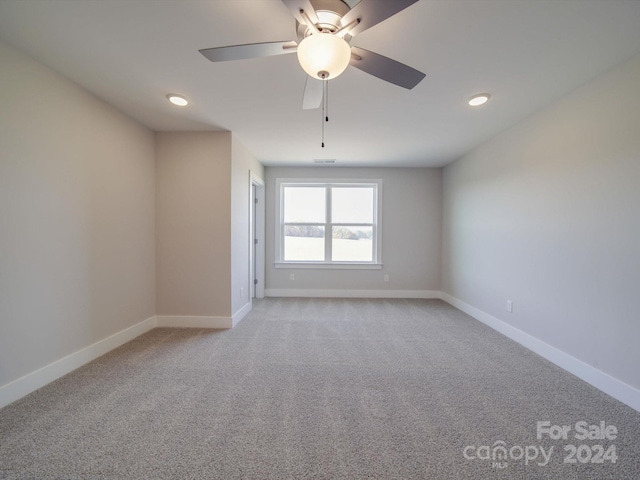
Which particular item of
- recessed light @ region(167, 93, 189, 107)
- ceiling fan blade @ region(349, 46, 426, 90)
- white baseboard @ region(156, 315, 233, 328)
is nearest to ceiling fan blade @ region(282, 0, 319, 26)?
ceiling fan blade @ region(349, 46, 426, 90)

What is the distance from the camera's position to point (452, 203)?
4.29 metres

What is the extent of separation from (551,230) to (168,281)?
165 inches

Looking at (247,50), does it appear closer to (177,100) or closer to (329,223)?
(177,100)

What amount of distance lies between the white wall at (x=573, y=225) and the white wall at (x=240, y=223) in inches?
114

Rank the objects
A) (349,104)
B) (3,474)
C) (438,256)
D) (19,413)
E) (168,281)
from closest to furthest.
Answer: (3,474) < (19,413) < (349,104) < (168,281) < (438,256)

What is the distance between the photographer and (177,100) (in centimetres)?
231

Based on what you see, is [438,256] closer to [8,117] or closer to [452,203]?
[452,203]

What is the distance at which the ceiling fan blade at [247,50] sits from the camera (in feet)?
4.27

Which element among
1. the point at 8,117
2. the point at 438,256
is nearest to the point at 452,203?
the point at 438,256

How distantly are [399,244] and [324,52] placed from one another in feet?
13.0

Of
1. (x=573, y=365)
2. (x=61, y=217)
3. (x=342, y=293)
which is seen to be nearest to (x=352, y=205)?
(x=342, y=293)

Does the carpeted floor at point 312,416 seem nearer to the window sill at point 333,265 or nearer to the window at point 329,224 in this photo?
the window sill at point 333,265

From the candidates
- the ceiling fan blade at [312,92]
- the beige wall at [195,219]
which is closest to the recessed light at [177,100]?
the beige wall at [195,219]

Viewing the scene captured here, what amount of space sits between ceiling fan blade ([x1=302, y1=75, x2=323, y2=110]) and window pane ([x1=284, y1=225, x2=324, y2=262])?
3036 millimetres
